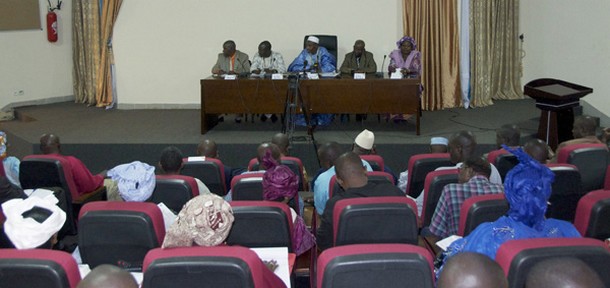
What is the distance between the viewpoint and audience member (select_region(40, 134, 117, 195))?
516 centimetres

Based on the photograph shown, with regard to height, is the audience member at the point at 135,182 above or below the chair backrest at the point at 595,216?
above

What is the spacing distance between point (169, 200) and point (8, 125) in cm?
611

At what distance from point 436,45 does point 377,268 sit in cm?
790

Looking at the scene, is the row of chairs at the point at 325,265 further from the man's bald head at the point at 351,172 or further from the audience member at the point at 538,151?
the audience member at the point at 538,151

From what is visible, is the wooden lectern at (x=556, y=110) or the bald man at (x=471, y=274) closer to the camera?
the bald man at (x=471, y=274)

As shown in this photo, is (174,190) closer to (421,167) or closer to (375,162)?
(375,162)

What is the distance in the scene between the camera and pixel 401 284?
2553 millimetres

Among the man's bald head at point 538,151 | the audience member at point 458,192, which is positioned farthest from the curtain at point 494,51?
the audience member at point 458,192

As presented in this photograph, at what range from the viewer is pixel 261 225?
3375mm

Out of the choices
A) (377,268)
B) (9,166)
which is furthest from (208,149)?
(377,268)

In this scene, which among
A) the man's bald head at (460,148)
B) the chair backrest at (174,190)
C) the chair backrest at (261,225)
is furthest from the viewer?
the man's bald head at (460,148)

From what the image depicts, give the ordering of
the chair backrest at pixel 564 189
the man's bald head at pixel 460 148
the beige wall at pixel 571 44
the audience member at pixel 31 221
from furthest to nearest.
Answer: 1. the beige wall at pixel 571 44
2. the man's bald head at pixel 460 148
3. the chair backrest at pixel 564 189
4. the audience member at pixel 31 221

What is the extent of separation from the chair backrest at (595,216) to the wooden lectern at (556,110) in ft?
13.3

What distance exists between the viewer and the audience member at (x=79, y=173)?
5.16 m
